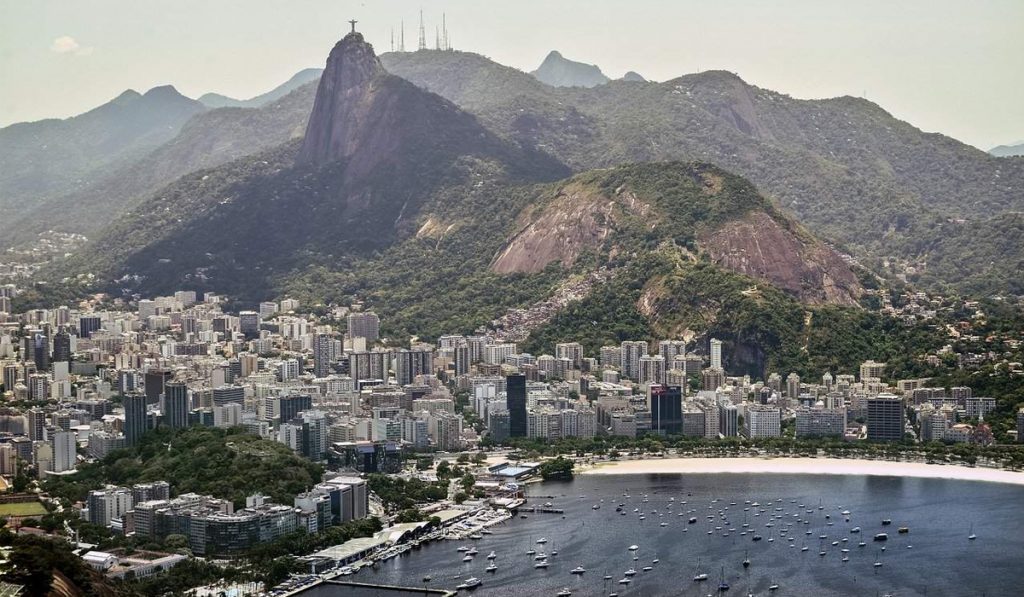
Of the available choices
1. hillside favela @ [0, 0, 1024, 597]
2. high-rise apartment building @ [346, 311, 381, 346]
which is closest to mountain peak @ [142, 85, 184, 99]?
hillside favela @ [0, 0, 1024, 597]

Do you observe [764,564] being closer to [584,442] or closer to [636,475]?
[636,475]

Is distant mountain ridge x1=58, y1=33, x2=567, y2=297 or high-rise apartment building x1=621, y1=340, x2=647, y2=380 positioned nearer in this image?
high-rise apartment building x1=621, y1=340, x2=647, y2=380

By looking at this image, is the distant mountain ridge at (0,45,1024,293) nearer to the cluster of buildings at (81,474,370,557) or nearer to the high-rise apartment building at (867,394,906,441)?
the high-rise apartment building at (867,394,906,441)

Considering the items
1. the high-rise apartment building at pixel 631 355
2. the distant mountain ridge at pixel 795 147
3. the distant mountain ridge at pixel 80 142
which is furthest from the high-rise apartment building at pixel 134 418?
the distant mountain ridge at pixel 80 142

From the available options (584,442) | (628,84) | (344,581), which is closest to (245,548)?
(344,581)

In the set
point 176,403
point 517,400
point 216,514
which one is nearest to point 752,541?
point 216,514

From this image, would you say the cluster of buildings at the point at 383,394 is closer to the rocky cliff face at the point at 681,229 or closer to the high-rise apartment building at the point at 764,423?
the high-rise apartment building at the point at 764,423
